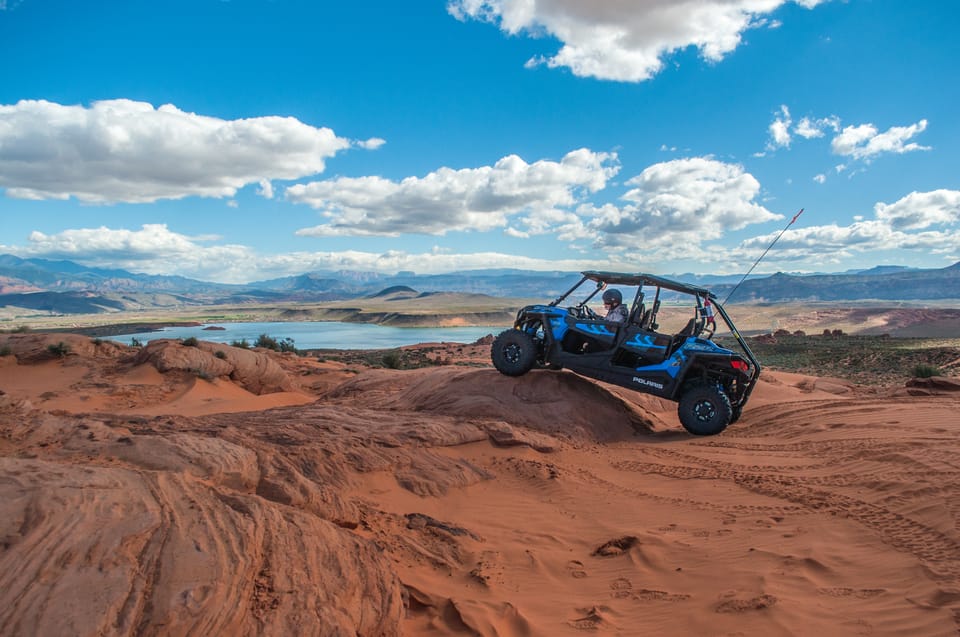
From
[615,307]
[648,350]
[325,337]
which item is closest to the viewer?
[648,350]

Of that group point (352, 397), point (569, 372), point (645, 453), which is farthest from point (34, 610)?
point (352, 397)

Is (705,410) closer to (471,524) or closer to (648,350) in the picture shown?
(648,350)

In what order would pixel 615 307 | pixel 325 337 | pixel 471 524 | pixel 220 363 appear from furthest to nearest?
pixel 325 337
pixel 220 363
pixel 615 307
pixel 471 524

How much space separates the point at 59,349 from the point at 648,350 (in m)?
17.4

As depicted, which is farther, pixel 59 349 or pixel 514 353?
pixel 59 349

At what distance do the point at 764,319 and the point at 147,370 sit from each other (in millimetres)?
99638

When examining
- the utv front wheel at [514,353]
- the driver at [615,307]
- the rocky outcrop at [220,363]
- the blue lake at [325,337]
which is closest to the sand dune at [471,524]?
the utv front wheel at [514,353]

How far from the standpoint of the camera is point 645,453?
26.6 ft

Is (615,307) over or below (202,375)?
over

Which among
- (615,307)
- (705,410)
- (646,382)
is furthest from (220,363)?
A: (705,410)

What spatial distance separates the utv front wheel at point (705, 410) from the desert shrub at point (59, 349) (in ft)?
58.6

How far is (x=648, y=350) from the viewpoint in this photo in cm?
948

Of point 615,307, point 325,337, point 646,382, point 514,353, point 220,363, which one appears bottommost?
point 325,337

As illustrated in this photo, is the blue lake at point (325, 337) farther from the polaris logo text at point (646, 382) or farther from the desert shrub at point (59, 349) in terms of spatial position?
the polaris logo text at point (646, 382)
